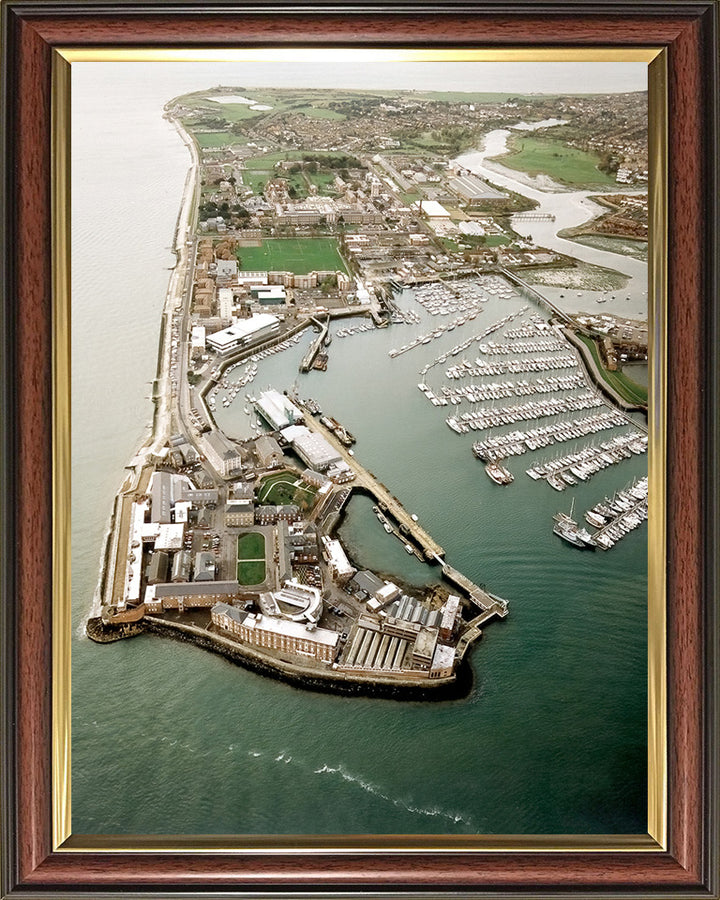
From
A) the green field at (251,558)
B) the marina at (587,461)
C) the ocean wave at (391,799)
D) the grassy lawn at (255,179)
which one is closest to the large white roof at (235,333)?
the grassy lawn at (255,179)

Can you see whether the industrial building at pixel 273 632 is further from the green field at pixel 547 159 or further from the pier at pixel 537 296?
the green field at pixel 547 159

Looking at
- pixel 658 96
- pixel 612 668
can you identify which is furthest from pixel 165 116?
pixel 612 668

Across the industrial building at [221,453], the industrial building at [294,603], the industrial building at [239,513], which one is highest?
the industrial building at [221,453]

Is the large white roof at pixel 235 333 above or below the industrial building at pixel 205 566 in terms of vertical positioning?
above

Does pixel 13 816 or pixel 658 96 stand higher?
pixel 658 96

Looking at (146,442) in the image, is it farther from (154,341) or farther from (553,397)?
(553,397)

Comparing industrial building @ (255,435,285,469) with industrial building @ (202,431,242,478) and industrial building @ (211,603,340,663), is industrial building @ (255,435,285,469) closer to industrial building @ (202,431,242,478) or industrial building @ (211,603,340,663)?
industrial building @ (202,431,242,478)
